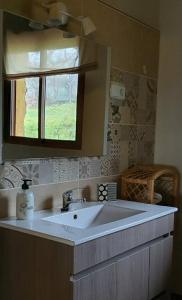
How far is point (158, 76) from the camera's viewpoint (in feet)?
9.17

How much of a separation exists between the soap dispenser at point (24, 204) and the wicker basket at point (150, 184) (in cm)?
87

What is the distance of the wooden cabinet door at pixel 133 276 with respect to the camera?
173cm

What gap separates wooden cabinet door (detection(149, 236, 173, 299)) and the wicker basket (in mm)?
329

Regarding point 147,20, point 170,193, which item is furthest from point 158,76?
point 170,193

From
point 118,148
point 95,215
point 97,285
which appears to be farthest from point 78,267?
point 118,148

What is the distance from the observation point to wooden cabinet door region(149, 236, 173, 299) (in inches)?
78.8

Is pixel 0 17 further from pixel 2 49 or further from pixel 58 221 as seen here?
pixel 58 221

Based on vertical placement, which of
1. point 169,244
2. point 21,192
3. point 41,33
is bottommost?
point 169,244

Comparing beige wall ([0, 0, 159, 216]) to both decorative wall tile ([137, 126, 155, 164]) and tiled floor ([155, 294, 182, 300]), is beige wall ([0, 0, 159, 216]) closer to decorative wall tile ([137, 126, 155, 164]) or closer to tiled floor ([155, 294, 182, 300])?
decorative wall tile ([137, 126, 155, 164])

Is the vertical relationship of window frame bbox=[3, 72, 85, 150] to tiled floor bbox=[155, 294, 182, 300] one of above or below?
above

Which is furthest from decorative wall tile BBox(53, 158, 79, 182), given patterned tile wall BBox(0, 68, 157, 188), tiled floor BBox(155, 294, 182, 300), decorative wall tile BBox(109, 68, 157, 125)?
tiled floor BBox(155, 294, 182, 300)

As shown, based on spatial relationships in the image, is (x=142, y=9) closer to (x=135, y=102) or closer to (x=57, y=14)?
(x=135, y=102)

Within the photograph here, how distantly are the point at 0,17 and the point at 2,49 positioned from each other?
5.5 inches

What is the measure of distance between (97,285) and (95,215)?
553mm
